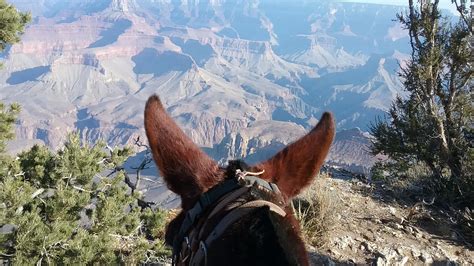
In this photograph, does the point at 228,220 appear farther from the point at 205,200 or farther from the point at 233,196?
the point at 205,200

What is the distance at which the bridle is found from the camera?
1.32 meters

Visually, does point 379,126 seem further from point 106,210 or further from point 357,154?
point 357,154

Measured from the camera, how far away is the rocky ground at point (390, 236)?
5.09 metres

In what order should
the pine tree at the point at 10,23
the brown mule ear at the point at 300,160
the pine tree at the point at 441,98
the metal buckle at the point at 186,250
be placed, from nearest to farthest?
the metal buckle at the point at 186,250
the brown mule ear at the point at 300,160
the pine tree at the point at 10,23
the pine tree at the point at 441,98

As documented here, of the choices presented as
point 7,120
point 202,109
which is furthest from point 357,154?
point 202,109

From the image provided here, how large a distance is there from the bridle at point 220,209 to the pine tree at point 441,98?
741cm

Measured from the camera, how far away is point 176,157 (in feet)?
5.37

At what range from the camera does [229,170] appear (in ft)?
5.47

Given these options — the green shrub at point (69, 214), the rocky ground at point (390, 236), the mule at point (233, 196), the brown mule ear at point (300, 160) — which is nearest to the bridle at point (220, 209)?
the mule at point (233, 196)

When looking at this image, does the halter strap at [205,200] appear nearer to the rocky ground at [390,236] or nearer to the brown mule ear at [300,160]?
the brown mule ear at [300,160]

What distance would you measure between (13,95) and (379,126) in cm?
19952

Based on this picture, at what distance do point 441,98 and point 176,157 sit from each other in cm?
874

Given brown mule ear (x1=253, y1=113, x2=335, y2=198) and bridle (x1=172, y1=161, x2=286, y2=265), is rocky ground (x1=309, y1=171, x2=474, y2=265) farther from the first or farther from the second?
bridle (x1=172, y1=161, x2=286, y2=265)

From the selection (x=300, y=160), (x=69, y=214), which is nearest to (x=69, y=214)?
(x=69, y=214)
